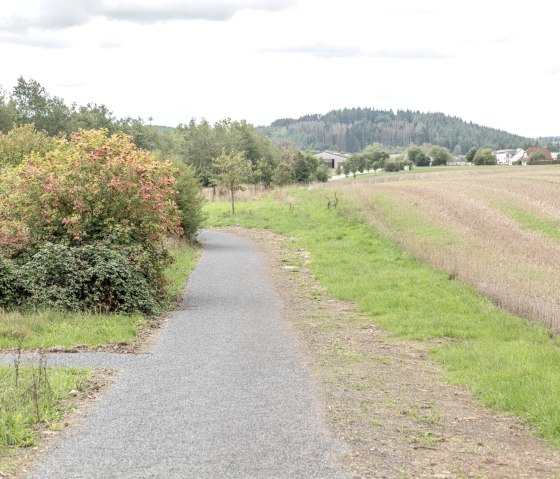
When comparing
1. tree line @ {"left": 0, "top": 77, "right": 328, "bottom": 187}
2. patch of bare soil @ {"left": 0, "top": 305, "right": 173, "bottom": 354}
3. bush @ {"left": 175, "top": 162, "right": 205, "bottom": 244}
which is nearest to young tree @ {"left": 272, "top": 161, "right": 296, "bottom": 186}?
tree line @ {"left": 0, "top": 77, "right": 328, "bottom": 187}

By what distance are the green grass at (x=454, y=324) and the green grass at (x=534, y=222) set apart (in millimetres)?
7170

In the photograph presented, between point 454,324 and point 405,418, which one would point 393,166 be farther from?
point 405,418

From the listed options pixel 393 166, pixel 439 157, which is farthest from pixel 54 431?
pixel 439 157

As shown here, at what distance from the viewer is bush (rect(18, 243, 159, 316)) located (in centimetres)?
1496

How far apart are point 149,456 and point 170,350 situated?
17.4 ft

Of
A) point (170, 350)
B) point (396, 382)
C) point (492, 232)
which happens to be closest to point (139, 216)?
point (170, 350)

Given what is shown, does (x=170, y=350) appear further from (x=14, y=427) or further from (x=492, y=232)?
(x=492, y=232)

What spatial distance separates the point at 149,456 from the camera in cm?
686

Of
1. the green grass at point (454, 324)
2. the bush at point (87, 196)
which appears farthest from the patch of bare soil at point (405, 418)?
the bush at point (87, 196)

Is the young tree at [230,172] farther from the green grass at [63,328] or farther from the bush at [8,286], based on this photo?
the green grass at [63,328]

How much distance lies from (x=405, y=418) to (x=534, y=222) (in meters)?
27.3

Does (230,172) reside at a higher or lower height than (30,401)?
higher

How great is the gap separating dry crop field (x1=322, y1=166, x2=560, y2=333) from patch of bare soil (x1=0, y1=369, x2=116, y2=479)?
751 centimetres

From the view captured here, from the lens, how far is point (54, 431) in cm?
766
